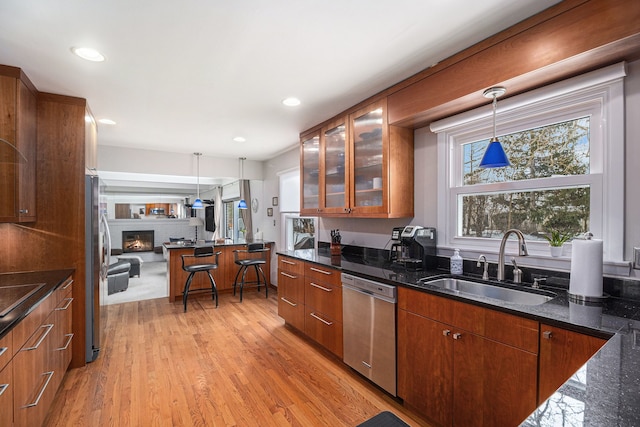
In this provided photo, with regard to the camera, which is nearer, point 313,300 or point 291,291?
point 313,300

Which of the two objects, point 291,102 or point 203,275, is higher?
point 291,102

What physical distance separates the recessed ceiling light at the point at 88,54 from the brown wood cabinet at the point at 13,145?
0.62m

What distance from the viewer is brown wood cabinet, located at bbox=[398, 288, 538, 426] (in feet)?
4.83

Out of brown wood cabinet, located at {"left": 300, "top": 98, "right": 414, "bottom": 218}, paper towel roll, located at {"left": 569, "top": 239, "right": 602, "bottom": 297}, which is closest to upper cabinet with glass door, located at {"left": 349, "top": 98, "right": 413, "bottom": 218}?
brown wood cabinet, located at {"left": 300, "top": 98, "right": 414, "bottom": 218}

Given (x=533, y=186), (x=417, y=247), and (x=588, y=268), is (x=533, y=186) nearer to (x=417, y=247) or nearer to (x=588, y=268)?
(x=588, y=268)

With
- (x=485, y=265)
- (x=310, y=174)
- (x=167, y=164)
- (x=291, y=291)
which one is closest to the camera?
(x=485, y=265)

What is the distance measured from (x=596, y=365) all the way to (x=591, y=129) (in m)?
1.51

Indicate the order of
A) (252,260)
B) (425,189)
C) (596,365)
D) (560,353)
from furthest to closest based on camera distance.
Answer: (252,260)
(425,189)
(560,353)
(596,365)

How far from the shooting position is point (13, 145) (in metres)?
2.24

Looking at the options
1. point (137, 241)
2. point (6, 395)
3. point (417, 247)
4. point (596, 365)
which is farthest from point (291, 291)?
point (137, 241)

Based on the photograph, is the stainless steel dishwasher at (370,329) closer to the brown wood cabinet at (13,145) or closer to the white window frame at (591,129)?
the white window frame at (591,129)

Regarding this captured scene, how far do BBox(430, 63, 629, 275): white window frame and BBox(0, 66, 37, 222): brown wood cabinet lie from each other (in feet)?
10.4

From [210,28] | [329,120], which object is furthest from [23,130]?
[329,120]

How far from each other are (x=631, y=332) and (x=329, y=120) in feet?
9.36
